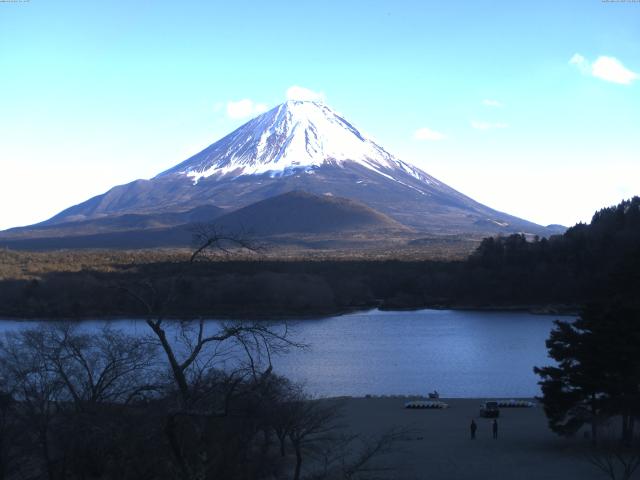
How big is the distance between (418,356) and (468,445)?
1126 centimetres

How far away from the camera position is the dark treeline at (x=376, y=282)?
119ft

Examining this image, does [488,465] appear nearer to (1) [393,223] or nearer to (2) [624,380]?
(2) [624,380]

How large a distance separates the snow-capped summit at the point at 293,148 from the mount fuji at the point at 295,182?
0.15 metres

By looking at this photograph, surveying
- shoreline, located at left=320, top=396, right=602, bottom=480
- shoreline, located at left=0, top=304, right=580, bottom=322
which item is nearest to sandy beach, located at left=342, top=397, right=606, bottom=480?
shoreline, located at left=320, top=396, right=602, bottom=480

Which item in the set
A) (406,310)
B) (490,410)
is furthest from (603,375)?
(406,310)

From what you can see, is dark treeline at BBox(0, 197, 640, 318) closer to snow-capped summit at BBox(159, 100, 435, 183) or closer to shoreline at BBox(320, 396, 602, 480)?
shoreline at BBox(320, 396, 602, 480)

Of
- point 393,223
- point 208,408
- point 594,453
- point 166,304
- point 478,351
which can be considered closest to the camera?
point 166,304

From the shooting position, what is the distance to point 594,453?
35.7ft

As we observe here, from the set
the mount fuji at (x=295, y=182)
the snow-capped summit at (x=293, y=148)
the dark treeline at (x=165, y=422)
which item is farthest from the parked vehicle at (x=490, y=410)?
the snow-capped summit at (x=293, y=148)

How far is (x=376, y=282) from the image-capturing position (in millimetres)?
45812

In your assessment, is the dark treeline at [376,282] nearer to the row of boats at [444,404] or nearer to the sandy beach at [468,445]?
the row of boats at [444,404]

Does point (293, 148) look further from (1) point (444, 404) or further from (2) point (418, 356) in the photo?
(1) point (444, 404)

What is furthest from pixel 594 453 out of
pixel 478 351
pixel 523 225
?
pixel 523 225

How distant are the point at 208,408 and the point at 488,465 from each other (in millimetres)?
7010
